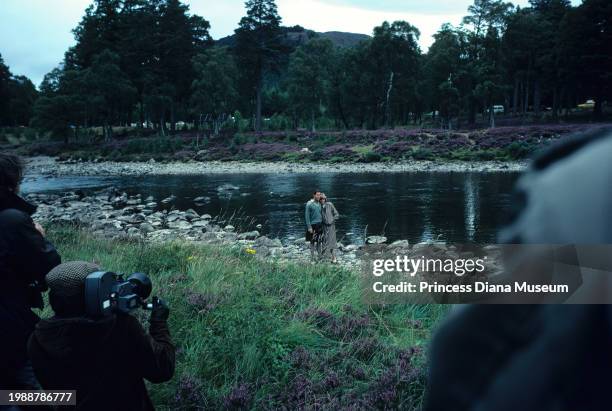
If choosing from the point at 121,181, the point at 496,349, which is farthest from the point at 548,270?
the point at 121,181

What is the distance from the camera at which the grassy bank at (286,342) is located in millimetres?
3568

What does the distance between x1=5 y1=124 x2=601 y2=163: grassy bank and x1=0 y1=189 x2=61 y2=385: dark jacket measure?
40.4 meters

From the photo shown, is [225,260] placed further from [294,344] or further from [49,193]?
[49,193]

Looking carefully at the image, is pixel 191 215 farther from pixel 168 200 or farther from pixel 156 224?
pixel 168 200

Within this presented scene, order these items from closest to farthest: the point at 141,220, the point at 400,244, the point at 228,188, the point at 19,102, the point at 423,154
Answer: the point at 400,244 < the point at 141,220 < the point at 228,188 < the point at 423,154 < the point at 19,102

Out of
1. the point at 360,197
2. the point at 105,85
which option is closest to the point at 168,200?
the point at 360,197

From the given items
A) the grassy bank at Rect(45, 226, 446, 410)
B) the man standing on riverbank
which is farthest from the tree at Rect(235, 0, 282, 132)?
the grassy bank at Rect(45, 226, 446, 410)

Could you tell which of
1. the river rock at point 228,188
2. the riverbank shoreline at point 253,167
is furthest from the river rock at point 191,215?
the riverbank shoreline at point 253,167

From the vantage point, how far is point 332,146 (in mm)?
52281

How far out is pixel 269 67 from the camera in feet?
221

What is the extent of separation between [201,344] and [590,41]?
63572mm

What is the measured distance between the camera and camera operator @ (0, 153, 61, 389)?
296cm

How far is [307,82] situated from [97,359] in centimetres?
6588

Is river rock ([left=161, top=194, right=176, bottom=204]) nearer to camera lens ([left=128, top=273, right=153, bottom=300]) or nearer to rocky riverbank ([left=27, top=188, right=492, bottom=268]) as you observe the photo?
rocky riverbank ([left=27, top=188, right=492, bottom=268])
